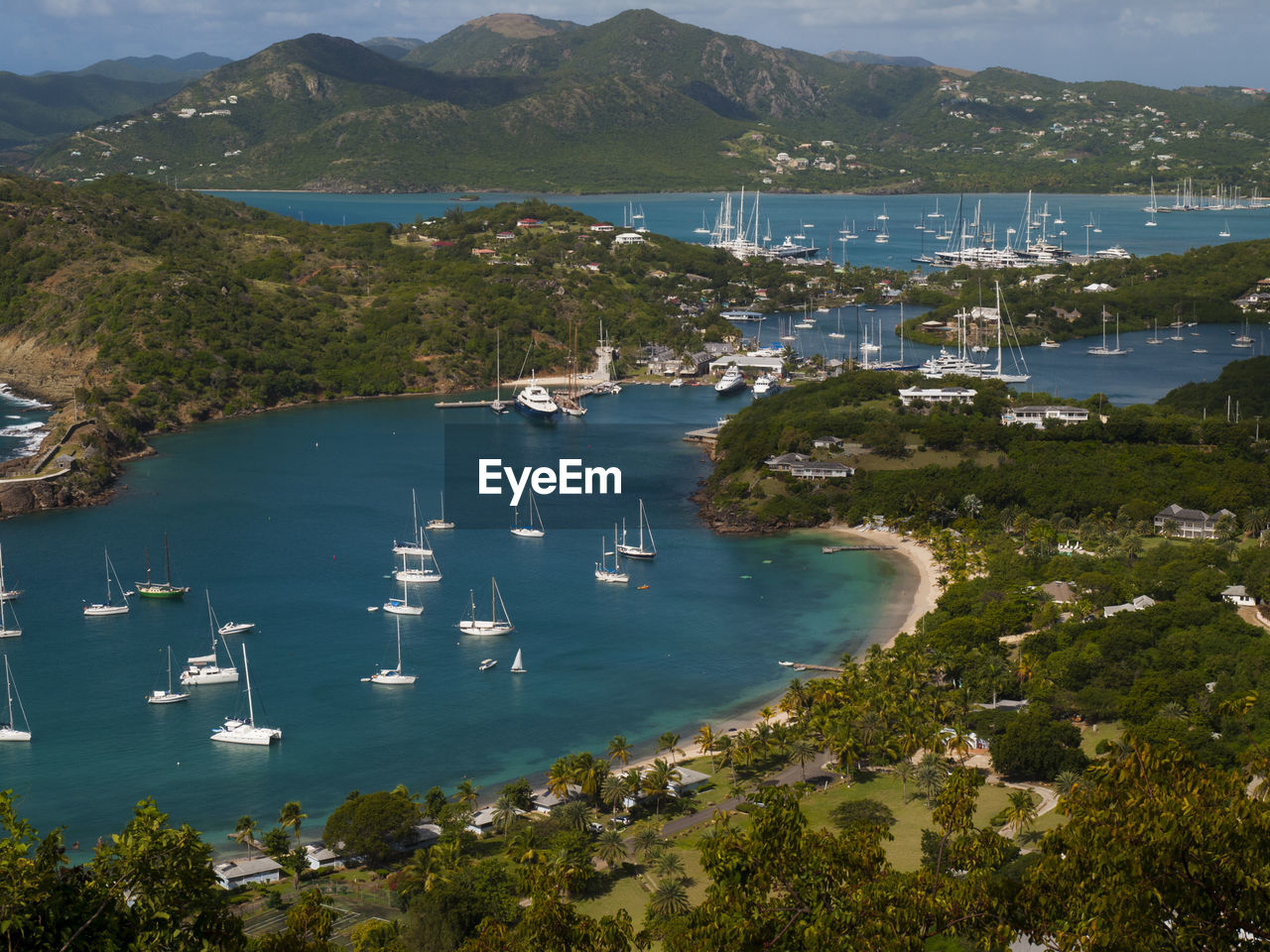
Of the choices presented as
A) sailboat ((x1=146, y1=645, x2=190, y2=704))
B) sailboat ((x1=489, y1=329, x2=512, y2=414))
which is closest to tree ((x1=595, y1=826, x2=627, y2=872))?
sailboat ((x1=146, y1=645, x2=190, y2=704))

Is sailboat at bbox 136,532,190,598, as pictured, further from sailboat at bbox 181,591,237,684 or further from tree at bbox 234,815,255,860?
tree at bbox 234,815,255,860

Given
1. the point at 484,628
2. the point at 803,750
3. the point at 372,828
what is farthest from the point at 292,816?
the point at 484,628

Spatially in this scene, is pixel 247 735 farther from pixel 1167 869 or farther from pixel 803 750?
pixel 1167 869

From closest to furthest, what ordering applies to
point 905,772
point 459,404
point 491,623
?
point 905,772, point 491,623, point 459,404

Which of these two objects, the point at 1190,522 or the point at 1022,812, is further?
the point at 1190,522

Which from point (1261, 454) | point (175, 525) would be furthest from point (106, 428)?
point (1261, 454)

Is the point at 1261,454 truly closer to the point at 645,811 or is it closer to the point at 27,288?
the point at 645,811
